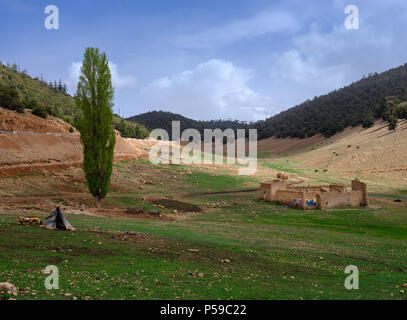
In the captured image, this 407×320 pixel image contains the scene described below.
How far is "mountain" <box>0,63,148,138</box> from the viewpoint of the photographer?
5200 centimetres

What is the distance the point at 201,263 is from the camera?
1320 centimetres

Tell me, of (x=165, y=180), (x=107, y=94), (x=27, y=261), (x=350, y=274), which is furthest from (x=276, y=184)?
(x=27, y=261)

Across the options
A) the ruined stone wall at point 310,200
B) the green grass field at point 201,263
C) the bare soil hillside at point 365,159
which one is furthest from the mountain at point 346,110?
the green grass field at point 201,263

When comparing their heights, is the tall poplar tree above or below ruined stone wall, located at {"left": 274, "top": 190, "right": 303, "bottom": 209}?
above

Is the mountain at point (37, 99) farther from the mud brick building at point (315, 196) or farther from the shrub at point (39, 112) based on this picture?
the mud brick building at point (315, 196)

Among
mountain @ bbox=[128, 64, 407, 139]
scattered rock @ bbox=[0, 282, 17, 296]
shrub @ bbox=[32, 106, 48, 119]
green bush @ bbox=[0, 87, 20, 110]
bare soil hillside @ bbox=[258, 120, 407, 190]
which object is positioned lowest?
scattered rock @ bbox=[0, 282, 17, 296]

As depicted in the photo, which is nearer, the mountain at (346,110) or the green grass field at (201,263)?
the green grass field at (201,263)

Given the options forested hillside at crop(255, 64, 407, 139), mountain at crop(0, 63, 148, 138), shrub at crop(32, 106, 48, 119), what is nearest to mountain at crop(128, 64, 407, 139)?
forested hillside at crop(255, 64, 407, 139)

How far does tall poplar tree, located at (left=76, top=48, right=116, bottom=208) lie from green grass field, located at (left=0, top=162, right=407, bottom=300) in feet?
43.0

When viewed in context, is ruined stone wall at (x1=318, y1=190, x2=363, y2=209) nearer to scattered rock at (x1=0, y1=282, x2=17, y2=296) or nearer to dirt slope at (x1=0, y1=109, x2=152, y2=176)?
dirt slope at (x1=0, y1=109, x2=152, y2=176)

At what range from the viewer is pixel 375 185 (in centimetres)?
5553

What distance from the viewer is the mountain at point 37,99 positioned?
52000mm

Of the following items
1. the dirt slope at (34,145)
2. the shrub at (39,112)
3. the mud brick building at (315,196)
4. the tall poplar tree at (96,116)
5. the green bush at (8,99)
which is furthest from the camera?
the shrub at (39,112)

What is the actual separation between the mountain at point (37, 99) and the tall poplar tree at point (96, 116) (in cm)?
144
